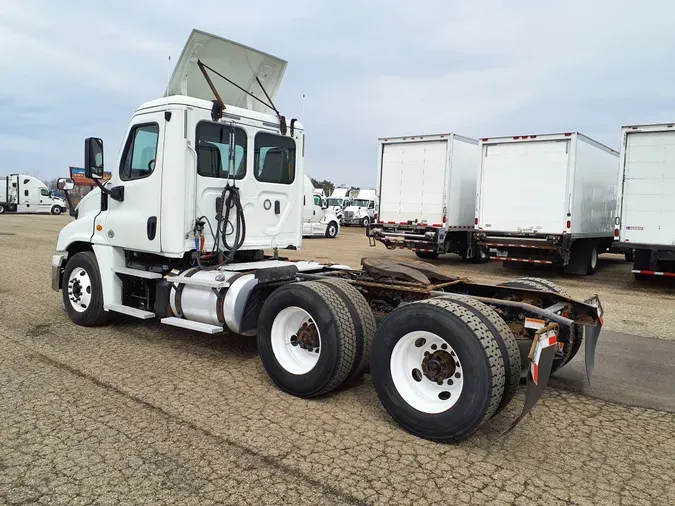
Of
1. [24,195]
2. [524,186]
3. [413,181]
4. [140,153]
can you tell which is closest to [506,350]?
[140,153]

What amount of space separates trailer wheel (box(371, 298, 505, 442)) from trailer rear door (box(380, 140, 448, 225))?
36.5 ft

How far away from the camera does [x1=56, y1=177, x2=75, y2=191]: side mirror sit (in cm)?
668

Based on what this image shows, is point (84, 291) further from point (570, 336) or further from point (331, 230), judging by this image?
point (331, 230)

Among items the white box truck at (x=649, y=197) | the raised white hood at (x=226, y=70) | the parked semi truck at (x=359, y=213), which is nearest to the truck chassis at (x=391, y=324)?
the raised white hood at (x=226, y=70)

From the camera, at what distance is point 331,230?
27.5m

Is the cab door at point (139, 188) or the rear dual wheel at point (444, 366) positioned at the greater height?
the cab door at point (139, 188)

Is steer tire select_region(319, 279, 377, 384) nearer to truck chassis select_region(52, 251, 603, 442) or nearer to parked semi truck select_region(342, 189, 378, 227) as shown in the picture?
truck chassis select_region(52, 251, 603, 442)

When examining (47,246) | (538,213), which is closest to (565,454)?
(538,213)

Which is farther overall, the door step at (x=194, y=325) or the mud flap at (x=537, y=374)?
the door step at (x=194, y=325)

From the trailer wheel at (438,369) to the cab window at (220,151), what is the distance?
2.93m

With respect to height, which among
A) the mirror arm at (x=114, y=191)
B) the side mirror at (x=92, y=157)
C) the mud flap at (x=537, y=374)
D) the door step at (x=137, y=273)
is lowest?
the mud flap at (x=537, y=374)

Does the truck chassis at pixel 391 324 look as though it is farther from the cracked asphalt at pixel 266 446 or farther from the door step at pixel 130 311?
the cracked asphalt at pixel 266 446

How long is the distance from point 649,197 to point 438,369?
32.2 ft

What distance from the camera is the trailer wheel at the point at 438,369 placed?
3.64 meters
